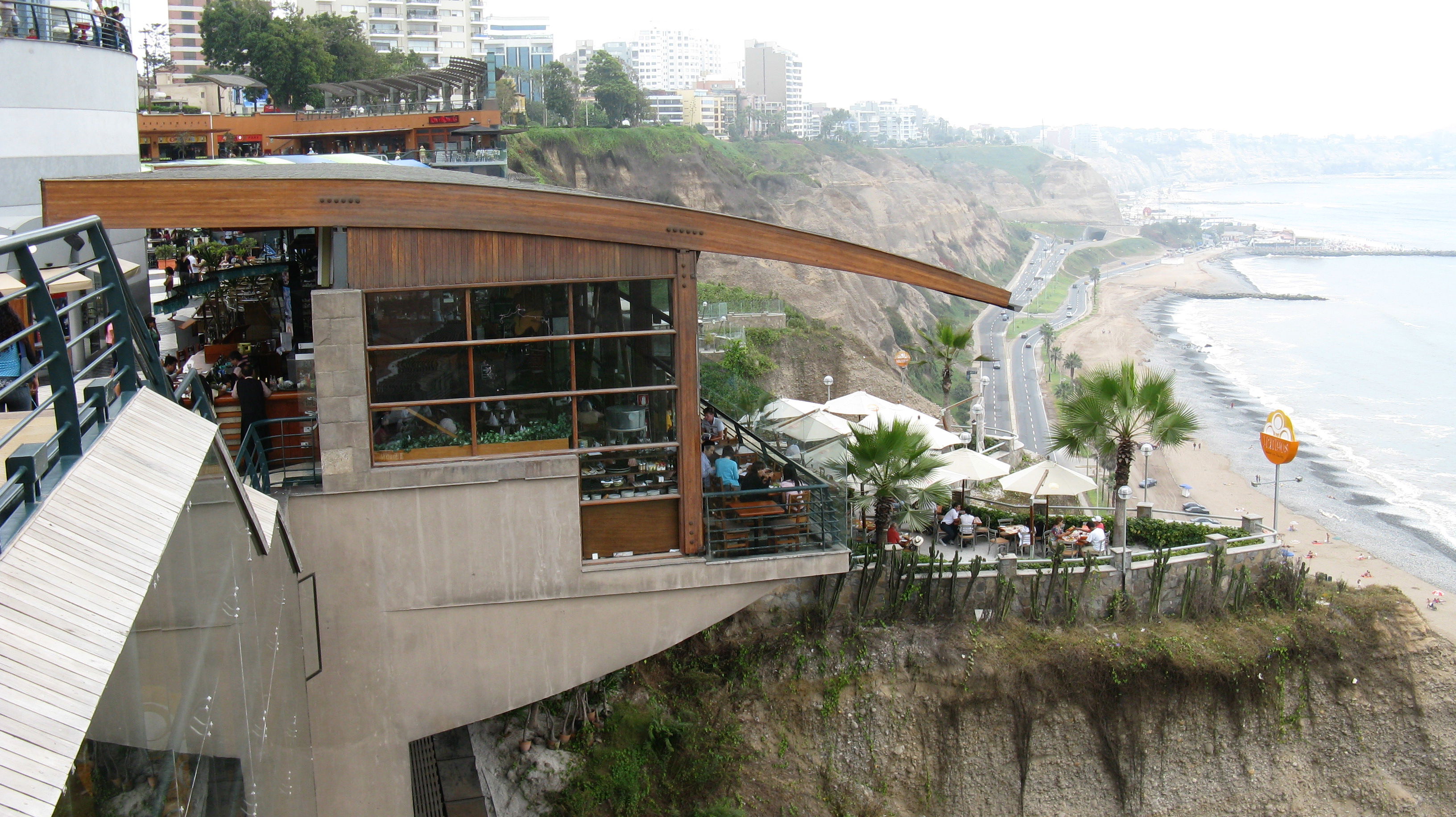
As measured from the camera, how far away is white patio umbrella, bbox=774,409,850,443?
2072 cm

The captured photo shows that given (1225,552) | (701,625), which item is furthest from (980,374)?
(701,625)

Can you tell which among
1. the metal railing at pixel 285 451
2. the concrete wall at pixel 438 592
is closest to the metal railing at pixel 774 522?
the concrete wall at pixel 438 592

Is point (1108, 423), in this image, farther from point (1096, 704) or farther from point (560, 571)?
Answer: point (560, 571)

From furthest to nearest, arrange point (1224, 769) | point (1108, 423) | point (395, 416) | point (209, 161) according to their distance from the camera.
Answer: point (209, 161)
point (1108, 423)
point (1224, 769)
point (395, 416)

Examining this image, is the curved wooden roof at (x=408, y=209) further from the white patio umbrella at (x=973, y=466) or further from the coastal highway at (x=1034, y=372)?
the coastal highway at (x=1034, y=372)

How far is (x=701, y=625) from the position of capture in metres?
12.7

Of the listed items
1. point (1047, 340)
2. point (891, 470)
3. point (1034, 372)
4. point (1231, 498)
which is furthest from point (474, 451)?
point (1047, 340)

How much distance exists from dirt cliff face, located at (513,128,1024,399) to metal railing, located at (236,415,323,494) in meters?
16.6

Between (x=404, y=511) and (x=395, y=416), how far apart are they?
99cm

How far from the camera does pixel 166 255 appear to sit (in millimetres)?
28688

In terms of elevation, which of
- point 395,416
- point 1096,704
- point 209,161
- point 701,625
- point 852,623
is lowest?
point 1096,704

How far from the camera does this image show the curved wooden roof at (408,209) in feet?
33.8

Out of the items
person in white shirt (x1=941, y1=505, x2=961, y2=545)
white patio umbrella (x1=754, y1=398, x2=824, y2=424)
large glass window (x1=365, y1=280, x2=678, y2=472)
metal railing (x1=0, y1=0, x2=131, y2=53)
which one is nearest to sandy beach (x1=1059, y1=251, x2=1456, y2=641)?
person in white shirt (x1=941, y1=505, x2=961, y2=545)

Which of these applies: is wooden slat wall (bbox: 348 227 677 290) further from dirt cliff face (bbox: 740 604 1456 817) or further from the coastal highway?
the coastal highway
